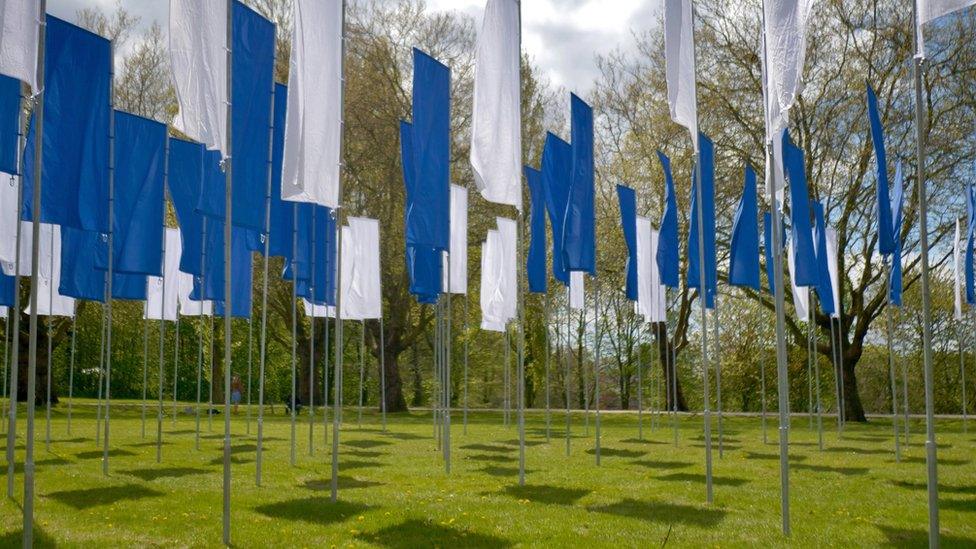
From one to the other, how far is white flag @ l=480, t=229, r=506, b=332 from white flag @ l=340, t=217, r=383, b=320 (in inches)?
113

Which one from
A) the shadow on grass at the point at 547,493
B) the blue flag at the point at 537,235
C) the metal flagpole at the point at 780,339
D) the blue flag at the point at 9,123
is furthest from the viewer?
the blue flag at the point at 537,235

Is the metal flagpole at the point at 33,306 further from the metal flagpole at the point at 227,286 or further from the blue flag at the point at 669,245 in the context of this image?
the blue flag at the point at 669,245

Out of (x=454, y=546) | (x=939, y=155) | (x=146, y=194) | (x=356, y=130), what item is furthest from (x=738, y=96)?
(x=454, y=546)

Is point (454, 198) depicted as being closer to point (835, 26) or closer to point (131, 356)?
point (835, 26)

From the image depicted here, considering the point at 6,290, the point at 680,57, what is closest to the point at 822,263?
the point at 680,57

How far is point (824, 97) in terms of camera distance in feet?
113

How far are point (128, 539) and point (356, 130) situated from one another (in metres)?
30.7

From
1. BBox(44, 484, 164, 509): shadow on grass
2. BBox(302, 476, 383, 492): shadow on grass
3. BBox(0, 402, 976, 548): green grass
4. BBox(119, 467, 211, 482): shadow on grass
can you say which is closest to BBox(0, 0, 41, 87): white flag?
BBox(0, 402, 976, 548): green grass

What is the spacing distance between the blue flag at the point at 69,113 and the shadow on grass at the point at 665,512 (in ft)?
25.7

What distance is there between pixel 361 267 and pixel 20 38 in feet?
48.9

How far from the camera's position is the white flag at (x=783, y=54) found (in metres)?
10.9

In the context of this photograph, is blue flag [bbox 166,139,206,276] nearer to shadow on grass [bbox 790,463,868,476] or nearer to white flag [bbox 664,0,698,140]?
white flag [bbox 664,0,698,140]

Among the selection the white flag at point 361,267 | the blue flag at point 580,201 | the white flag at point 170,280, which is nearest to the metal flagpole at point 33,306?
the blue flag at point 580,201

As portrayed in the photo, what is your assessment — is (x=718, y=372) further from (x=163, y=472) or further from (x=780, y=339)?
(x=163, y=472)
